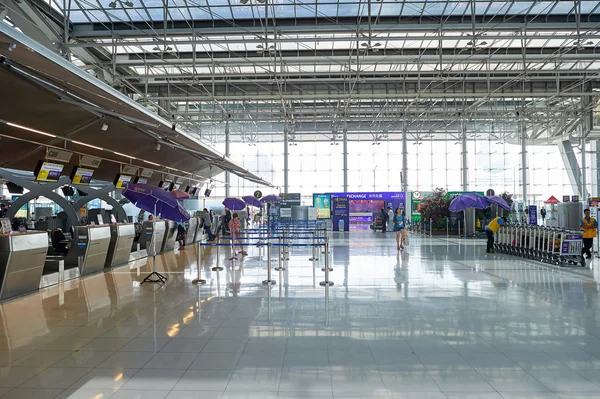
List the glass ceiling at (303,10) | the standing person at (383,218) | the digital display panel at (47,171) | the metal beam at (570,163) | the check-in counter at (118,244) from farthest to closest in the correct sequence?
the metal beam at (570,163)
the standing person at (383,218)
the glass ceiling at (303,10)
the check-in counter at (118,244)
the digital display panel at (47,171)

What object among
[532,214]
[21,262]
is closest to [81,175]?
[21,262]

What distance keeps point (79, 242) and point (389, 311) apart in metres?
7.13

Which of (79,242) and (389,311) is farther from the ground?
(79,242)

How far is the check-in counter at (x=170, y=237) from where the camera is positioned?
1586cm

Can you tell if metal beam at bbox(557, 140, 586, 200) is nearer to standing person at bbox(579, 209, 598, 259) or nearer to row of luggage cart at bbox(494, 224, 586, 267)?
row of luggage cart at bbox(494, 224, 586, 267)

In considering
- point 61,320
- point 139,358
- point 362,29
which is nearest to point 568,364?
point 139,358

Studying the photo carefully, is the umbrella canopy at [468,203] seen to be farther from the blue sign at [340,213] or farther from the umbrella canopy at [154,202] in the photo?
the blue sign at [340,213]

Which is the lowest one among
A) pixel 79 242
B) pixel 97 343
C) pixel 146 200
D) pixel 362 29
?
pixel 97 343

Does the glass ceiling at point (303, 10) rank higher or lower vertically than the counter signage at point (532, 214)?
higher

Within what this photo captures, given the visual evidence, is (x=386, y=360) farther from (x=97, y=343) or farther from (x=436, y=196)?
(x=436, y=196)

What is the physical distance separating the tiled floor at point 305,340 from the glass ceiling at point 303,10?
995cm

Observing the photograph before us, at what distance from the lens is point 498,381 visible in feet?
12.8

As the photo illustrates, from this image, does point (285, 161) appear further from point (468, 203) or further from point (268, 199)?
point (468, 203)

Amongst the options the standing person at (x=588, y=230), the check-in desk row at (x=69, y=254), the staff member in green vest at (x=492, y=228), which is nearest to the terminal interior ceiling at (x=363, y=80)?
the staff member in green vest at (x=492, y=228)
